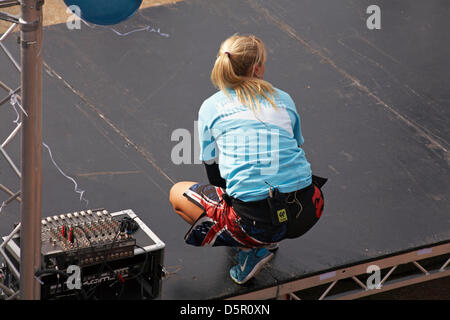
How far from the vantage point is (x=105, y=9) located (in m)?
2.39

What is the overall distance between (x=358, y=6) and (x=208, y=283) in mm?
3199

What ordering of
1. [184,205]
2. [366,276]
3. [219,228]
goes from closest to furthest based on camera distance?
[219,228], [184,205], [366,276]

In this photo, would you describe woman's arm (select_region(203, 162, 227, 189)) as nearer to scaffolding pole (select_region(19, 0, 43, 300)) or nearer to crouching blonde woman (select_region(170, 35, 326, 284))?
crouching blonde woman (select_region(170, 35, 326, 284))

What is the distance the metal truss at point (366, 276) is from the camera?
3.31 metres

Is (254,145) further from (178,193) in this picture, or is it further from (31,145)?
(31,145)

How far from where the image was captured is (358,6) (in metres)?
5.70

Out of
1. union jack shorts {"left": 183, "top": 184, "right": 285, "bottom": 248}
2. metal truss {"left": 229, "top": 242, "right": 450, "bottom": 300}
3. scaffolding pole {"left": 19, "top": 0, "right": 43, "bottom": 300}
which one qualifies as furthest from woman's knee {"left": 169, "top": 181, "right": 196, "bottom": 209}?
scaffolding pole {"left": 19, "top": 0, "right": 43, "bottom": 300}

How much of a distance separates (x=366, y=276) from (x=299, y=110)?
1236mm

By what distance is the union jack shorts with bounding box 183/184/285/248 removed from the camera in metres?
3.05

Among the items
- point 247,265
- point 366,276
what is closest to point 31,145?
Result: point 247,265

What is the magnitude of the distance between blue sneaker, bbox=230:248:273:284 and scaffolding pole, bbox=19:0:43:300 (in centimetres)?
88

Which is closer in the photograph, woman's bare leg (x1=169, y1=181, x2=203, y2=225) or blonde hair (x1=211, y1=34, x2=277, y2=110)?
blonde hair (x1=211, y1=34, x2=277, y2=110)
